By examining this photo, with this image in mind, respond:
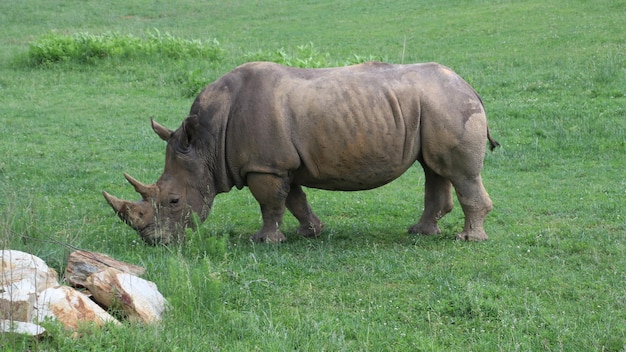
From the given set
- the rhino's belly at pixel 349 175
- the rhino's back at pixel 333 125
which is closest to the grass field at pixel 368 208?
the rhino's belly at pixel 349 175

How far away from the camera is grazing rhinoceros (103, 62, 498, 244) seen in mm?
9055

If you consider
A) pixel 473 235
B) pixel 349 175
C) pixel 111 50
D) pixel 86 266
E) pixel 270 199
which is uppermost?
pixel 86 266

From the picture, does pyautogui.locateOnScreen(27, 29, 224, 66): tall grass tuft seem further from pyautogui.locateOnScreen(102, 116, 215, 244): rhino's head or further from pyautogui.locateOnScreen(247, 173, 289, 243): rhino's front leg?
pyautogui.locateOnScreen(247, 173, 289, 243): rhino's front leg

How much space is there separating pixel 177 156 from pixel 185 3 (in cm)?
2369

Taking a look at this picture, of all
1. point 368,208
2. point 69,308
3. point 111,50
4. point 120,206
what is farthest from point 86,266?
point 111,50

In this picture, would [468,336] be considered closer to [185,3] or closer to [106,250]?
[106,250]

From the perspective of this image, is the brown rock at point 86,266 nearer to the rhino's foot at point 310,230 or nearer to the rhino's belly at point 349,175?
the rhino's belly at point 349,175

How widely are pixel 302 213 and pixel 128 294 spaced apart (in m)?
3.50

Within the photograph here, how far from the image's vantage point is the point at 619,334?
640 cm

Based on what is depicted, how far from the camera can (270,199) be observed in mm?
9320

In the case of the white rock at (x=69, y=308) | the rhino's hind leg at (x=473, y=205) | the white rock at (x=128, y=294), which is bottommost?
the rhino's hind leg at (x=473, y=205)

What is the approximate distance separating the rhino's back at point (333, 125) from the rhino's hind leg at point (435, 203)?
637 millimetres

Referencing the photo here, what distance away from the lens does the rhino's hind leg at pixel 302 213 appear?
9812 mm

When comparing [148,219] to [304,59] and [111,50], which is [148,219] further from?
[111,50]
